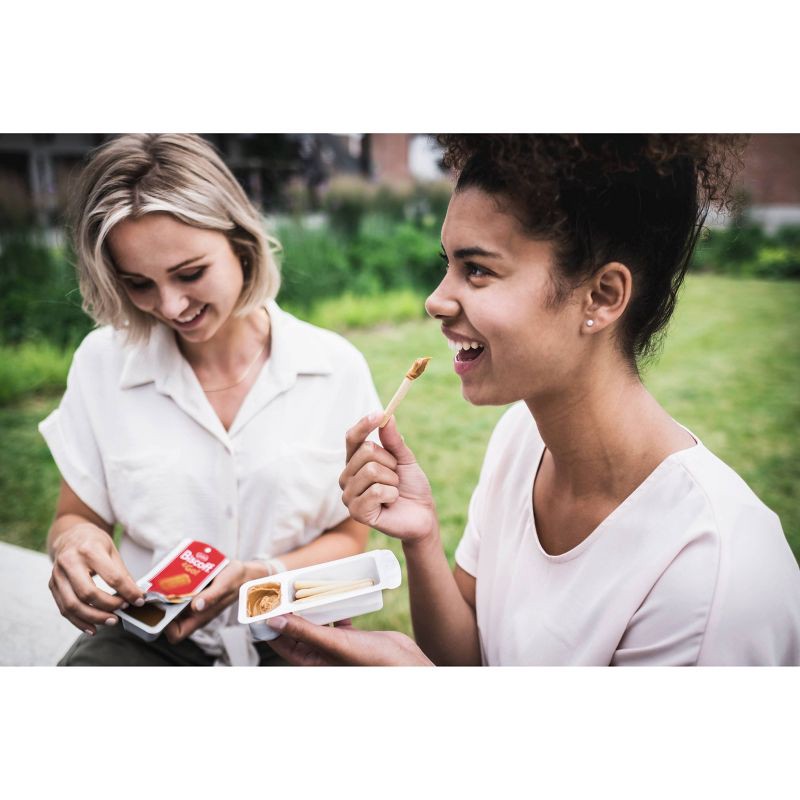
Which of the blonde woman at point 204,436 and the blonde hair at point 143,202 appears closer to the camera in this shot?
the blonde hair at point 143,202

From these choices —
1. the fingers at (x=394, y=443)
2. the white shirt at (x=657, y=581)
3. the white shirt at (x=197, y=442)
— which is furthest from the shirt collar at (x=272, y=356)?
the white shirt at (x=657, y=581)

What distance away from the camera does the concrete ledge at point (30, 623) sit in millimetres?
1957

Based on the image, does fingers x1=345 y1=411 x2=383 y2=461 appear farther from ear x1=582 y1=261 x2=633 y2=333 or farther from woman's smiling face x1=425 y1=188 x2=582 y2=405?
ear x1=582 y1=261 x2=633 y2=333

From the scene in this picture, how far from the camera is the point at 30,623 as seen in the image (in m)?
2.03

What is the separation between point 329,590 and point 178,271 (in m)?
0.81

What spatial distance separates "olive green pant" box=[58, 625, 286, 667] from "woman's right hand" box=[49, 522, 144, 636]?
15 centimetres

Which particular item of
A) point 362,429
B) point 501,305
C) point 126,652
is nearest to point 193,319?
point 362,429

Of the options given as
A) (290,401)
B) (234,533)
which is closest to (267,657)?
(234,533)

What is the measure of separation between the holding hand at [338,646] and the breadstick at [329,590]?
48 millimetres

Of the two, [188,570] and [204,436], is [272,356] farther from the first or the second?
[188,570]

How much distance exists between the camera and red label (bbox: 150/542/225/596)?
5.40ft

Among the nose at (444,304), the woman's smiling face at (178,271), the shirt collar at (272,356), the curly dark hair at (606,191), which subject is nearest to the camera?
the curly dark hair at (606,191)

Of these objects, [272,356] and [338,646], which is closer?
[338,646]

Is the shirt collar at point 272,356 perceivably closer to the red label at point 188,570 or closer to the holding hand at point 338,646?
the red label at point 188,570
